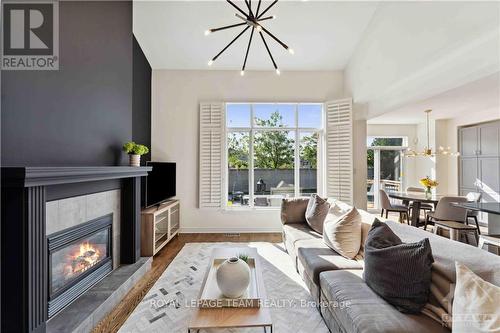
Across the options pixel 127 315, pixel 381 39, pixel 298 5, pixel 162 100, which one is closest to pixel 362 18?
pixel 381 39

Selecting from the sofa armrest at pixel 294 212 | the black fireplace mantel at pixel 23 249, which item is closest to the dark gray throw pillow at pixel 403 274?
the sofa armrest at pixel 294 212

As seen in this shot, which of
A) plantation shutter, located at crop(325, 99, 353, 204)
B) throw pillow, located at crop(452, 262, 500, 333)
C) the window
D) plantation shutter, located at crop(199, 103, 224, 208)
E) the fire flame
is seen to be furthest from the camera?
the window

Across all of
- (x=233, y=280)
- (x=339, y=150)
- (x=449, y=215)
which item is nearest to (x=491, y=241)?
(x=449, y=215)

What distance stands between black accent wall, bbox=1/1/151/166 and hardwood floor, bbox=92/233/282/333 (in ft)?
4.77

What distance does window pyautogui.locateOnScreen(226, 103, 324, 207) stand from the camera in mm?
4551

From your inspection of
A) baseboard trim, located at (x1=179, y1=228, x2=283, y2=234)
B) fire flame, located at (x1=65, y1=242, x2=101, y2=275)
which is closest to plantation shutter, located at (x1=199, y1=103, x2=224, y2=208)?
baseboard trim, located at (x1=179, y1=228, x2=283, y2=234)

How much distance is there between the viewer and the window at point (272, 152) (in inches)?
179

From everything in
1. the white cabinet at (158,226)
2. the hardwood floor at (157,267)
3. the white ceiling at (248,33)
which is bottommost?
the hardwood floor at (157,267)

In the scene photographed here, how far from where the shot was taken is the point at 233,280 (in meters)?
1.58

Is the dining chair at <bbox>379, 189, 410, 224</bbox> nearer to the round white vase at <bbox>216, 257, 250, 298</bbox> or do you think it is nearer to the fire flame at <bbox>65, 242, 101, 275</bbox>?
the round white vase at <bbox>216, 257, 250, 298</bbox>

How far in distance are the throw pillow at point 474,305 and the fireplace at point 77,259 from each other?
9.02ft

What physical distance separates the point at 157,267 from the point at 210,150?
224cm

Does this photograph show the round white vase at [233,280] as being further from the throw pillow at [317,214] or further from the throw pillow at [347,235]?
the throw pillow at [317,214]

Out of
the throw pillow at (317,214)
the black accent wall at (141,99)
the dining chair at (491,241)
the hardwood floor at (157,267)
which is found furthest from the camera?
the black accent wall at (141,99)
